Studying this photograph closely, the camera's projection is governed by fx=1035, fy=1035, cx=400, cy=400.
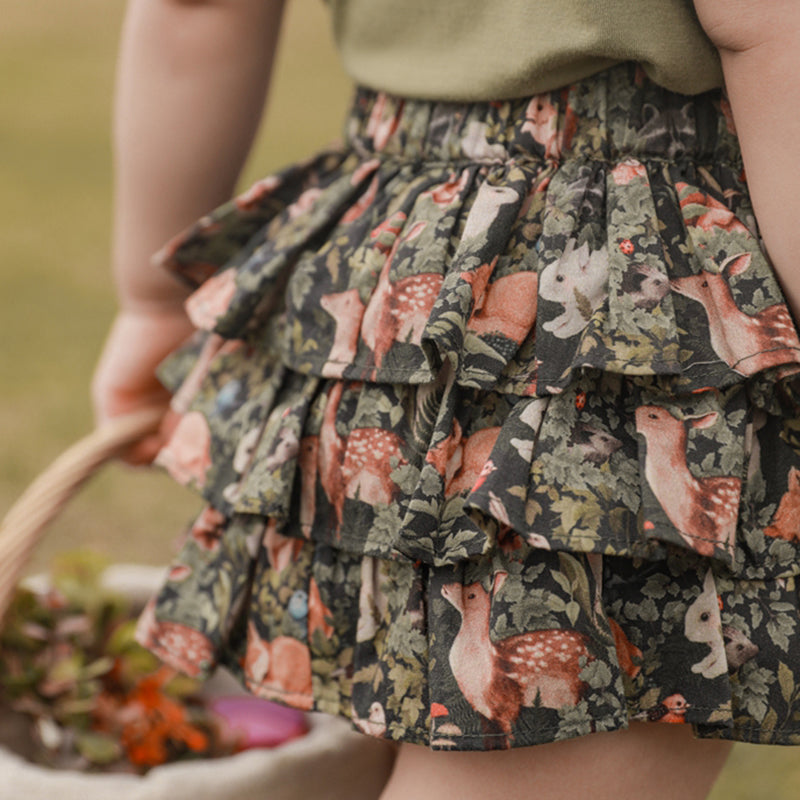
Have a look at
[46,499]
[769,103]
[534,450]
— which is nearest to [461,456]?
[534,450]

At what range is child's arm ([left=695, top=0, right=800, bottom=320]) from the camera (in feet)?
2.07

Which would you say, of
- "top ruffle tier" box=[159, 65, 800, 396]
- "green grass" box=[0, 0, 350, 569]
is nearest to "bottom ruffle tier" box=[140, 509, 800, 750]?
"top ruffle tier" box=[159, 65, 800, 396]

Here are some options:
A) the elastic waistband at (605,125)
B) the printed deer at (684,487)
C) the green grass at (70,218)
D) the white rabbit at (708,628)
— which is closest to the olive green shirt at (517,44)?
the elastic waistband at (605,125)

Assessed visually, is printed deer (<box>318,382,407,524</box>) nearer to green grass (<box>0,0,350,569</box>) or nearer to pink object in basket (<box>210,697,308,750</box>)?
pink object in basket (<box>210,697,308,750</box>)

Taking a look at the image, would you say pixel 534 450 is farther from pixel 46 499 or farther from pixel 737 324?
pixel 46 499

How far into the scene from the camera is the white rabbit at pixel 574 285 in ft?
2.26

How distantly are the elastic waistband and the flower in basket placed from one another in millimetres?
799

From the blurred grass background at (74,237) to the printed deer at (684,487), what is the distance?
0.20 metres

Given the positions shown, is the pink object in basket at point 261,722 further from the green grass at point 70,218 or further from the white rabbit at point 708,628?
the green grass at point 70,218

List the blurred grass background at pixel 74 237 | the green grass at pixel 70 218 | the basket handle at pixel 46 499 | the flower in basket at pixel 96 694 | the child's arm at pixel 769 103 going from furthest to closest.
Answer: the green grass at pixel 70 218 < the blurred grass background at pixel 74 237 < the flower in basket at pixel 96 694 < the basket handle at pixel 46 499 < the child's arm at pixel 769 103

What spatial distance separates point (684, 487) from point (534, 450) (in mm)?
98

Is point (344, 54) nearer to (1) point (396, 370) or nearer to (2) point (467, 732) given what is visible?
(1) point (396, 370)

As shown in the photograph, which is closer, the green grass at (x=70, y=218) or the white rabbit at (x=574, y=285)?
the white rabbit at (x=574, y=285)

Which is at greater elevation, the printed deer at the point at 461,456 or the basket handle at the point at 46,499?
the printed deer at the point at 461,456
